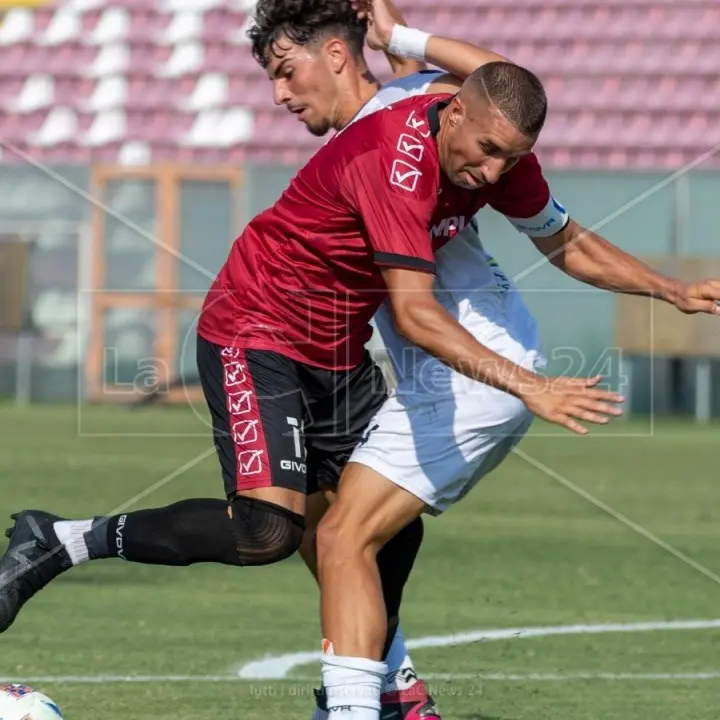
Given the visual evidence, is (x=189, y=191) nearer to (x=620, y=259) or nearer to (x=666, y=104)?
(x=666, y=104)

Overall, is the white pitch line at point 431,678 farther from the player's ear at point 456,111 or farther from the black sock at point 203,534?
the player's ear at point 456,111

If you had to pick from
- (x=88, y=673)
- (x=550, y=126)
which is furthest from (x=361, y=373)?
(x=550, y=126)

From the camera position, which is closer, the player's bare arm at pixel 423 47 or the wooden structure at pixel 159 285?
the player's bare arm at pixel 423 47

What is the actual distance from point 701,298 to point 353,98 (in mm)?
1280

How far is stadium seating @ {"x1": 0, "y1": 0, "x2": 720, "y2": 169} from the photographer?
2027 centimetres

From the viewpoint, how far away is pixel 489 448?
5328 mm

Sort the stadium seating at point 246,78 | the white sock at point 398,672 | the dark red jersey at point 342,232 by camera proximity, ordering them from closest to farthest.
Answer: the dark red jersey at point 342,232 → the white sock at point 398,672 → the stadium seating at point 246,78

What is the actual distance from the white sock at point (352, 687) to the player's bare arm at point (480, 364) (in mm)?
826

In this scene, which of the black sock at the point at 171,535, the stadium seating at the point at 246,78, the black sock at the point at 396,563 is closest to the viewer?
the black sock at the point at 171,535

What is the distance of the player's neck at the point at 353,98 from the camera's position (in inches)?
223

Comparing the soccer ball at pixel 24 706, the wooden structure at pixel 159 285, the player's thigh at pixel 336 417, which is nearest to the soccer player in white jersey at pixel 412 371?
the player's thigh at pixel 336 417

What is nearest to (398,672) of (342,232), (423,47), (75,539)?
(75,539)

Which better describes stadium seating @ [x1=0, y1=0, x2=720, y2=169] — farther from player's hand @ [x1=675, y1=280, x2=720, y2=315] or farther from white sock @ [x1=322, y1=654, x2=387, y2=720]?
white sock @ [x1=322, y1=654, x2=387, y2=720]

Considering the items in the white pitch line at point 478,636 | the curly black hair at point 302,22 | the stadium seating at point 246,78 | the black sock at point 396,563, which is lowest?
the white pitch line at point 478,636
